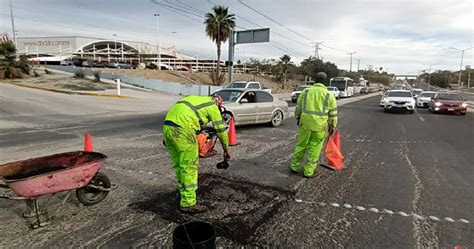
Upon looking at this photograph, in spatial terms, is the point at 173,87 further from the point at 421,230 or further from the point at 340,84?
the point at 421,230

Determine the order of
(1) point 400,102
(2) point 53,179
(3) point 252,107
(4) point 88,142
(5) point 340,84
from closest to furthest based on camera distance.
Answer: (2) point 53,179 < (4) point 88,142 < (3) point 252,107 < (1) point 400,102 < (5) point 340,84

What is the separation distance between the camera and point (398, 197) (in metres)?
4.29

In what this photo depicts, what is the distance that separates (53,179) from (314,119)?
3.80 m

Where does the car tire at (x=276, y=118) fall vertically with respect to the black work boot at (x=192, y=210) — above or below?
above

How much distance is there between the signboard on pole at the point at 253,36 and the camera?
2789 cm

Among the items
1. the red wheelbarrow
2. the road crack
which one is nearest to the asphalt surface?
the road crack

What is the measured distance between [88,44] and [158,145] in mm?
104339

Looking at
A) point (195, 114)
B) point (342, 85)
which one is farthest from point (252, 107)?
point (342, 85)

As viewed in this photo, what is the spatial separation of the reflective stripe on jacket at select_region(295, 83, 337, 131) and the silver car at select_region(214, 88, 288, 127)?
4371 mm

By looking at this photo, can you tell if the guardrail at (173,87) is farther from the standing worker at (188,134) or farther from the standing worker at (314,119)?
the standing worker at (188,134)

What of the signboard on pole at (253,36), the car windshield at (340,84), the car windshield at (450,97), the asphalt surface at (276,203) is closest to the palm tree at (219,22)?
the signboard on pole at (253,36)

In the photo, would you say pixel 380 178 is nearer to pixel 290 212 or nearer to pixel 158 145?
pixel 290 212

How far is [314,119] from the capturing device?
4906mm

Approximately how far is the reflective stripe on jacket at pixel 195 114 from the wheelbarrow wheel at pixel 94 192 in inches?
54.1
